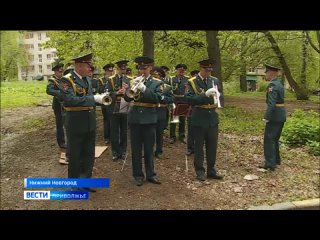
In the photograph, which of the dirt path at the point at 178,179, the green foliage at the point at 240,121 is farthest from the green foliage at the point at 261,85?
the dirt path at the point at 178,179

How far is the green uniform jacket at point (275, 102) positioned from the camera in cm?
817

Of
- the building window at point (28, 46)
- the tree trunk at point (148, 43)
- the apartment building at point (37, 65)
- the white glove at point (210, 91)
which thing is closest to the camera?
the white glove at point (210, 91)

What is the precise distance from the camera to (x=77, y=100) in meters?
6.56

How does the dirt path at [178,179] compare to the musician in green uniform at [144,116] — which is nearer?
the dirt path at [178,179]

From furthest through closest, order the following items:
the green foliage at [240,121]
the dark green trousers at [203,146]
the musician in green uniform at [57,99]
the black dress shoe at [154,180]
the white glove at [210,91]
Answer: the green foliage at [240,121] < the musician in green uniform at [57,99] < the dark green trousers at [203,146] < the black dress shoe at [154,180] < the white glove at [210,91]

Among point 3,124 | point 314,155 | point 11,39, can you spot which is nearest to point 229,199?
point 314,155

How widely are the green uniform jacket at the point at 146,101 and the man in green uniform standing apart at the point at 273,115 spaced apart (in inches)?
93.7

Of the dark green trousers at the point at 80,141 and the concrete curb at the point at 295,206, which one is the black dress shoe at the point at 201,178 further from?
the dark green trousers at the point at 80,141

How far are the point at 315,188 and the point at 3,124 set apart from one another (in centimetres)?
1151

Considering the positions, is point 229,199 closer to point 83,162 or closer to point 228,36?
point 83,162

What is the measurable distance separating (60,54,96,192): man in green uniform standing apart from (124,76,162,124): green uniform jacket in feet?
2.46

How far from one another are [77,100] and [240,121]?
8.02 metres

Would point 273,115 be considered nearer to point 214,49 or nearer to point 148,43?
point 148,43

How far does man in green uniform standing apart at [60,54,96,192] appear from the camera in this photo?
658cm
